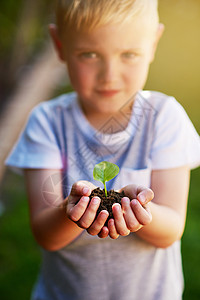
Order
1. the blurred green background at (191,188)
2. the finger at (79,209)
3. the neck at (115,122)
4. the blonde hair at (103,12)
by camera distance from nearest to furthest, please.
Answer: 1. the finger at (79,209)
2. the blonde hair at (103,12)
3. the neck at (115,122)
4. the blurred green background at (191,188)

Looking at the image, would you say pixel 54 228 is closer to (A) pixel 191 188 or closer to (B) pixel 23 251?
(B) pixel 23 251

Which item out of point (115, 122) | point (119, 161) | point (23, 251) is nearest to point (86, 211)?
point (119, 161)

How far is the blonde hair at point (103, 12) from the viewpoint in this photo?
700mm

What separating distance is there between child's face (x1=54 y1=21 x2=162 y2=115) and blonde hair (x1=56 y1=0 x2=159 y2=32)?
0.6 inches

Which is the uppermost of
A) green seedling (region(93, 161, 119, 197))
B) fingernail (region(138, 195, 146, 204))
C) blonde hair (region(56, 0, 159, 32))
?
blonde hair (region(56, 0, 159, 32))

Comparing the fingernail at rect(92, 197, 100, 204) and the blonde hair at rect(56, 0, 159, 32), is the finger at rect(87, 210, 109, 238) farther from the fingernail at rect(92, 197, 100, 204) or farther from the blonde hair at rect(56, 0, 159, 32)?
the blonde hair at rect(56, 0, 159, 32)

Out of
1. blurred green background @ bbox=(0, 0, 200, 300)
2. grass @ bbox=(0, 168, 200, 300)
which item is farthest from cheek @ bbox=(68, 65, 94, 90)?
grass @ bbox=(0, 168, 200, 300)

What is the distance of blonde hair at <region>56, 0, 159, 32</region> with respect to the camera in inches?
27.6

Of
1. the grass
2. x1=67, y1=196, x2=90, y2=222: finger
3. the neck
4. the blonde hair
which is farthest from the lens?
the grass

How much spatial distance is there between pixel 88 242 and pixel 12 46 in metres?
3.29

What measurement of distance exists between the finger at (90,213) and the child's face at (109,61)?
272 millimetres

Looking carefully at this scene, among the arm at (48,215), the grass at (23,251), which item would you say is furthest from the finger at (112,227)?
the grass at (23,251)

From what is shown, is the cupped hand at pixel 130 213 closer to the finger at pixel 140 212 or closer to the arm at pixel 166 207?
the finger at pixel 140 212

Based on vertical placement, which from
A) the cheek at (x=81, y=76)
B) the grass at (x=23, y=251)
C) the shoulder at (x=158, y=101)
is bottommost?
the grass at (x=23, y=251)
